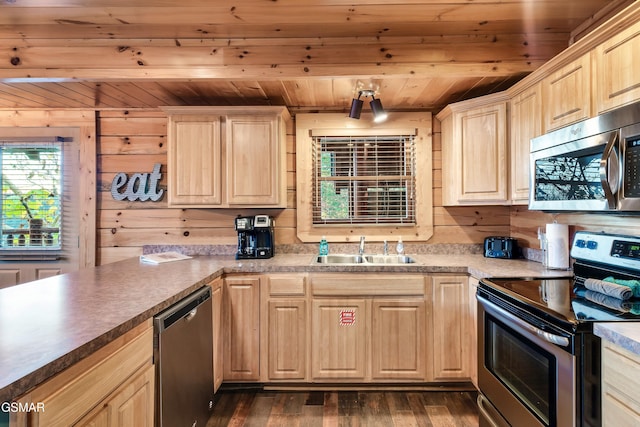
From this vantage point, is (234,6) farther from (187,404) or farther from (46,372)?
(187,404)

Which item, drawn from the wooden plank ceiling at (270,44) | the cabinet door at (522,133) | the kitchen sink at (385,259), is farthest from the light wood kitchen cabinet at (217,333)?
the cabinet door at (522,133)

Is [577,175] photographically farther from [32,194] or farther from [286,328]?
[32,194]

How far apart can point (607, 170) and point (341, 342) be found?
5.86 feet

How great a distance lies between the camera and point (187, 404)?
1.63 m

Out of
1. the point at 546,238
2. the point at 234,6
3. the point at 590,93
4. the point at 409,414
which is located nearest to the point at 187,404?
the point at 409,414

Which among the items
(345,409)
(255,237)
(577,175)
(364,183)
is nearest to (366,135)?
(364,183)

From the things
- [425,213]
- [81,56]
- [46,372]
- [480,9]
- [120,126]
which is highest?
[480,9]

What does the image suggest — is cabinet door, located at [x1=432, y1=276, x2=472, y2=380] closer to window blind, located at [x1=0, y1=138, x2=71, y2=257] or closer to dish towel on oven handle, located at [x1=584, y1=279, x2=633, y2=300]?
dish towel on oven handle, located at [x1=584, y1=279, x2=633, y2=300]

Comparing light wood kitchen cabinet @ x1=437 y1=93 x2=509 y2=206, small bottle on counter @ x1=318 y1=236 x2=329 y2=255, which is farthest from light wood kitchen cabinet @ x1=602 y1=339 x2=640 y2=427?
small bottle on counter @ x1=318 y1=236 x2=329 y2=255

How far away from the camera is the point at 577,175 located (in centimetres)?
159

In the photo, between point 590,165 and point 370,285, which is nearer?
point 590,165

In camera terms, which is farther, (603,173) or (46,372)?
(603,173)

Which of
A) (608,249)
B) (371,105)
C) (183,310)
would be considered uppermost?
(371,105)

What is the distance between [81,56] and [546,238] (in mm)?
3240
